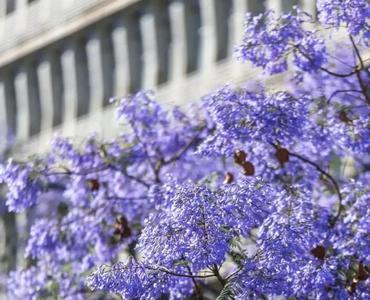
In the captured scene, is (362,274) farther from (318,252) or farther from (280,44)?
(280,44)

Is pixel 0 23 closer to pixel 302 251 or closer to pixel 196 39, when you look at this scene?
pixel 196 39

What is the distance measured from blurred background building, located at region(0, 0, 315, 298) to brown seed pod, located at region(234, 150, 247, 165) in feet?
21.1

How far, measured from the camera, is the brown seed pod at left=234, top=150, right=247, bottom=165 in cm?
1205

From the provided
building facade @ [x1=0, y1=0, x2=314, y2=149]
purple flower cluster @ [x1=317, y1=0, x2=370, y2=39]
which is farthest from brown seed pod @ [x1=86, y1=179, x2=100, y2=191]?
building facade @ [x1=0, y1=0, x2=314, y2=149]

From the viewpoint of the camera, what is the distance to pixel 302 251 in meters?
10.8

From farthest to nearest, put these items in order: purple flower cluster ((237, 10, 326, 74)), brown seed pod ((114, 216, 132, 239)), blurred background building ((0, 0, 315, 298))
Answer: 1. blurred background building ((0, 0, 315, 298))
2. brown seed pod ((114, 216, 132, 239))
3. purple flower cluster ((237, 10, 326, 74))

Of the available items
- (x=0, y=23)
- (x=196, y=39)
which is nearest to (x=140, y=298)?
(x=196, y=39)

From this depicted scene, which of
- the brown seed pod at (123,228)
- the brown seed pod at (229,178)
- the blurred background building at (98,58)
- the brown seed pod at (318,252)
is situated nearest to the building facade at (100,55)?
the blurred background building at (98,58)

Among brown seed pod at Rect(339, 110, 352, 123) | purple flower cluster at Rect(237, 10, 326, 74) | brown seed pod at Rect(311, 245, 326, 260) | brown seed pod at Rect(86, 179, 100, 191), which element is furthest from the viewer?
brown seed pod at Rect(86, 179, 100, 191)

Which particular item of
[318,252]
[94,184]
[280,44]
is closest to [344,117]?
[280,44]

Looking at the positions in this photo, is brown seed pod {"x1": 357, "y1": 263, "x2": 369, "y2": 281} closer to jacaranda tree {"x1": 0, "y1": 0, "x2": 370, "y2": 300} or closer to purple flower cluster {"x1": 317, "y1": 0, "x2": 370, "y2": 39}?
jacaranda tree {"x1": 0, "y1": 0, "x2": 370, "y2": 300}

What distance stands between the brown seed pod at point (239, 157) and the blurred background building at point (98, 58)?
254 inches

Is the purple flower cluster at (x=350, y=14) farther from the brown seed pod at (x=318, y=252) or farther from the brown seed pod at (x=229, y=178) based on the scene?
the brown seed pod at (x=318, y=252)

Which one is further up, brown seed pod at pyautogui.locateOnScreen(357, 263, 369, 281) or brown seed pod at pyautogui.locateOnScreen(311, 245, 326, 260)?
brown seed pod at pyautogui.locateOnScreen(311, 245, 326, 260)
